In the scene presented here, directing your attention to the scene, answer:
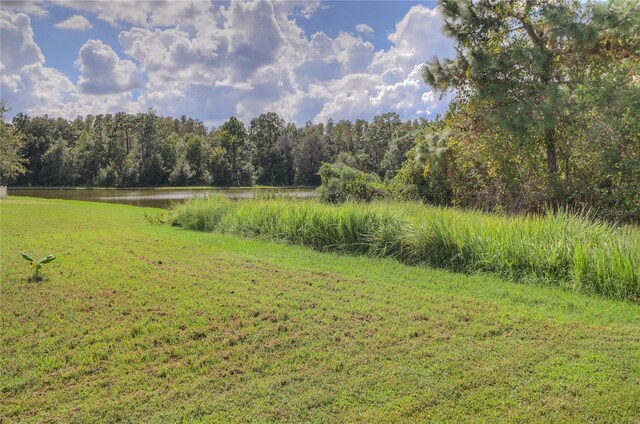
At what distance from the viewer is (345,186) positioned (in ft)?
49.8

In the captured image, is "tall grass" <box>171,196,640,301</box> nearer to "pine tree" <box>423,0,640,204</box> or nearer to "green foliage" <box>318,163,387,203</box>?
"pine tree" <box>423,0,640,204</box>

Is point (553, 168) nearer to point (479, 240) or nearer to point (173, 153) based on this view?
point (479, 240)

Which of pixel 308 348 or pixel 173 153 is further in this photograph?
pixel 173 153

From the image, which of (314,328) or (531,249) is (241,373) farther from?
(531,249)

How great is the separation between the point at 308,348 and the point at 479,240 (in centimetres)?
415

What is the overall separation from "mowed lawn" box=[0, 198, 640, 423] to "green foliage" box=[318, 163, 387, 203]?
8.35 meters

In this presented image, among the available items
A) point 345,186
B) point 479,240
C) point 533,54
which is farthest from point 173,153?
point 479,240

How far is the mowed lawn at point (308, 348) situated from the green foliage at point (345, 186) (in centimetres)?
835

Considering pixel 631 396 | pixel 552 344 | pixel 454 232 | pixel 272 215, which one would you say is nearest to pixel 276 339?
pixel 552 344

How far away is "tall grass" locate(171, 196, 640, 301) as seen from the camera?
227 inches

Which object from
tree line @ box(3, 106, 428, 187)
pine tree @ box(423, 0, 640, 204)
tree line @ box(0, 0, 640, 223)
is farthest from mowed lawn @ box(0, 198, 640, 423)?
tree line @ box(3, 106, 428, 187)

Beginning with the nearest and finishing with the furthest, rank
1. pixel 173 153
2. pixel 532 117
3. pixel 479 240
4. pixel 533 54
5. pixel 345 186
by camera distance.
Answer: pixel 479 240
pixel 532 117
pixel 533 54
pixel 345 186
pixel 173 153

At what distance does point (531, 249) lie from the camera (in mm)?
6516

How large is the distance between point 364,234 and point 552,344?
4.89m
